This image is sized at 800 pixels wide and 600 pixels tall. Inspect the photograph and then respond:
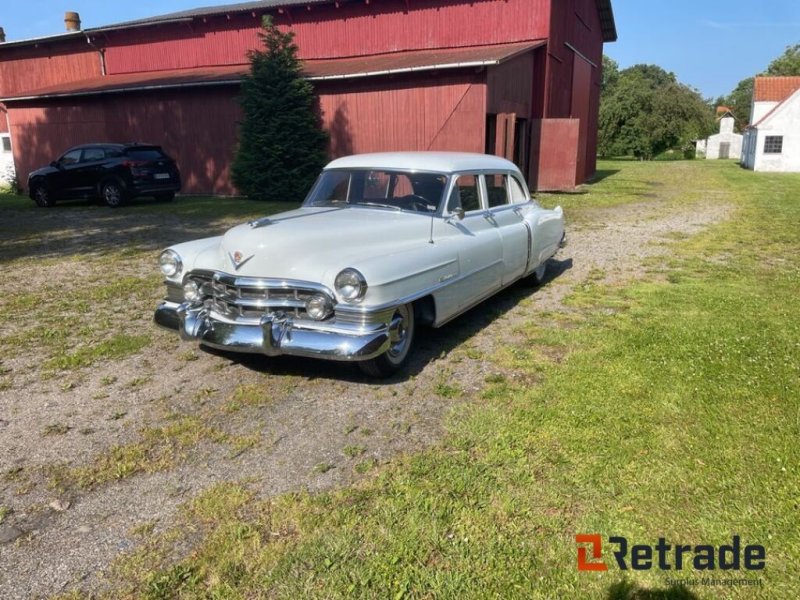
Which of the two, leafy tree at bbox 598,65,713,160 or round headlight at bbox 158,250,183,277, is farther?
leafy tree at bbox 598,65,713,160

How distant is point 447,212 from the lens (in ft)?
17.3

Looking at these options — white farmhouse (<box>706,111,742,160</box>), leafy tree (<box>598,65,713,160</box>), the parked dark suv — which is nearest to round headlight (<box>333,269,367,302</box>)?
the parked dark suv

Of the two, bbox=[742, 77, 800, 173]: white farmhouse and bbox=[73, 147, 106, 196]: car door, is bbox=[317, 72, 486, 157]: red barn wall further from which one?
bbox=[742, 77, 800, 173]: white farmhouse

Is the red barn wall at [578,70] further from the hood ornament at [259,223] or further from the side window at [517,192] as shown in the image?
the hood ornament at [259,223]

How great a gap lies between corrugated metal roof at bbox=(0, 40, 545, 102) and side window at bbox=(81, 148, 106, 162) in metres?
4.13

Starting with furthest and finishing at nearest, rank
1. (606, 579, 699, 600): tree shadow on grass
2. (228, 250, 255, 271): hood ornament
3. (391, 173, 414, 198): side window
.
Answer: (391, 173, 414, 198): side window → (228, 250, 255, 271): hood ornament → (606, 579, 699, 600): tree shadow on grass

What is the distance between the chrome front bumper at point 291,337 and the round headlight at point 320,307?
0.06 meters

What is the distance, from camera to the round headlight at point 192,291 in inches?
186

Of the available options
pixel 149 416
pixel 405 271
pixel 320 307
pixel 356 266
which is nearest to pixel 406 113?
pixel 405 271

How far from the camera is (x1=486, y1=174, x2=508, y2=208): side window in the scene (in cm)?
613

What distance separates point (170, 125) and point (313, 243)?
1714 cm

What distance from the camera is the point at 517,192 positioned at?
22.6 feet

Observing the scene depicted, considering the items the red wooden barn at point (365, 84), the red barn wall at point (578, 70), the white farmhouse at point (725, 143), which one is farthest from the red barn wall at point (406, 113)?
the white farmhouse at point (725, 143)

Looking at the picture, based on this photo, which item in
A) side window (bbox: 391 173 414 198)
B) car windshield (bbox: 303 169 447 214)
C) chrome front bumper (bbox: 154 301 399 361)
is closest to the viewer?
chrome front bumper (bbox: 154 301 399 361)
